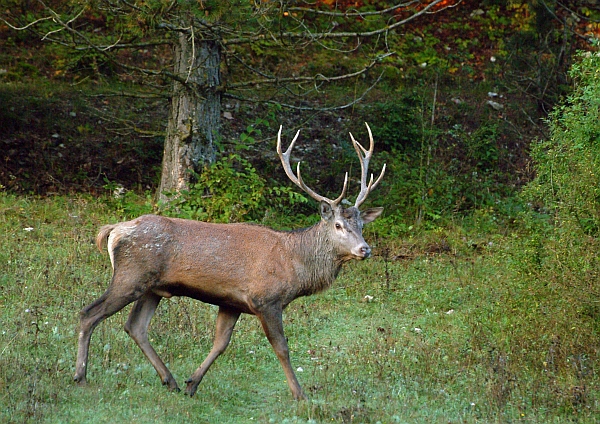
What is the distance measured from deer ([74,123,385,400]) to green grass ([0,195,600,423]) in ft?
1.28

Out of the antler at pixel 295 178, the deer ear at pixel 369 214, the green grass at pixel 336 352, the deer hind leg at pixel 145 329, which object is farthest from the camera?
the deer ear at pixel 369 214

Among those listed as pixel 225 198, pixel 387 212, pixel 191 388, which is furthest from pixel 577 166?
pixel 387 212

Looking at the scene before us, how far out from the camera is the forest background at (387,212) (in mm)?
7934

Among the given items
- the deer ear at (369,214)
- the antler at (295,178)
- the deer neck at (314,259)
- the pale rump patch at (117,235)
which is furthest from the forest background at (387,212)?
the antler at (295,178)

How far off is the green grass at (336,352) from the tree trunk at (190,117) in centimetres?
211

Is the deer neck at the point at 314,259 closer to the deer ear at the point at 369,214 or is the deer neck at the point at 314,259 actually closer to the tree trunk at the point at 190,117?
the deer ear at the point at 369,214

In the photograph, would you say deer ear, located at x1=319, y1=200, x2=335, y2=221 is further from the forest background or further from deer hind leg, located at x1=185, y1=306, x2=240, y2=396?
the forest background

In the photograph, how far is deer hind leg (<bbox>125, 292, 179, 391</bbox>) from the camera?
8.04 m

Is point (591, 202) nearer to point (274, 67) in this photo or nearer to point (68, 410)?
point (68, 410)

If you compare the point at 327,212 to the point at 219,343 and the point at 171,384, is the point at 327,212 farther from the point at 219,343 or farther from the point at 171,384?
the point at 171,384

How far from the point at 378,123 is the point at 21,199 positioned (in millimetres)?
6729

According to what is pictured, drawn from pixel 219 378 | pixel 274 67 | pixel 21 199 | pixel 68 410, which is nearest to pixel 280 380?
pixel 219 378

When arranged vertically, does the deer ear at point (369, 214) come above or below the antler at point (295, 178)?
below

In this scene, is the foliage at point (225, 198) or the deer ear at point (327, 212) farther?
the foliage at point (225, 198)
